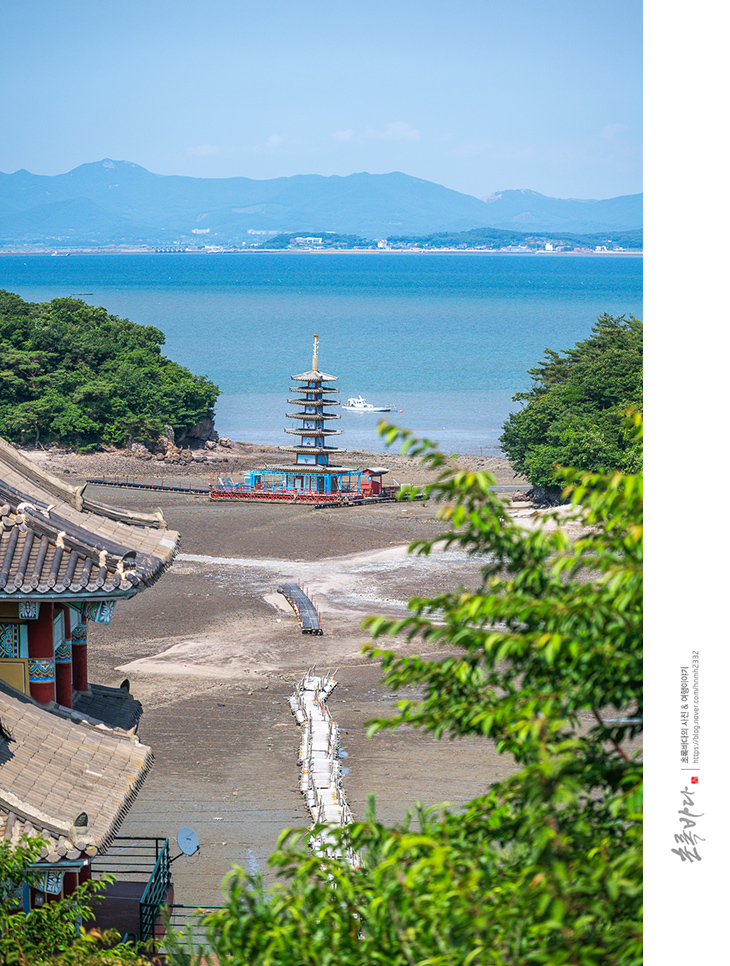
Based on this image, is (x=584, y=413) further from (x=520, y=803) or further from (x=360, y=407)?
(x=520, y=803)

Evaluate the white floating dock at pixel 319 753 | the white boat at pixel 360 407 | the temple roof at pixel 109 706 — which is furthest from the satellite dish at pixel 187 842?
the white boat at pixel 360 407

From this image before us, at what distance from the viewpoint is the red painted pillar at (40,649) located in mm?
12359


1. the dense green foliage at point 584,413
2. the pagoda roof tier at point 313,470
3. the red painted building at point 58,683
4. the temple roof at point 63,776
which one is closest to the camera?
the temple roof at point 63,776

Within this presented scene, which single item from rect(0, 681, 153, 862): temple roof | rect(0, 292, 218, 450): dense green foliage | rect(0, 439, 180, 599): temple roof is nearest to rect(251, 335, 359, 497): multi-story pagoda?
rect(0, 292, 218, 450): dense green foliage

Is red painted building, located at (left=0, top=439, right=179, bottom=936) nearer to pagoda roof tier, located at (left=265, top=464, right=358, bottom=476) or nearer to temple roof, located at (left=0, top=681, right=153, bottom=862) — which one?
temple roof, located at (left=0, top=681, right=153, bottom=862)

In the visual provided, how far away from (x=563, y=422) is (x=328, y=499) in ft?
46.5

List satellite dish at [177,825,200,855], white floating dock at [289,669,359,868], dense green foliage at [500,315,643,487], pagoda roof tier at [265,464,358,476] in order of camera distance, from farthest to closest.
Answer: pagoda roof tier at [265,464,358,476] → dense green foliage at [500,315,643,487] → white floating dock at [289,669,359,868] → satellite dish at [177,825,200,855]

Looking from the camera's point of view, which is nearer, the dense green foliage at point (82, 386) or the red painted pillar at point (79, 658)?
the red painted pillar at point (79, 658)

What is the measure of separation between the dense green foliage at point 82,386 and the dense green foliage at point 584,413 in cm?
2525

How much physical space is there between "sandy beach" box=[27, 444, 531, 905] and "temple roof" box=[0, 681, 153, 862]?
6.52 meters

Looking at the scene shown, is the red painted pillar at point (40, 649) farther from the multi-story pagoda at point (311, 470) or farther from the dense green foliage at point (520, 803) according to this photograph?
the multi-story pagoda at point (311, 470)

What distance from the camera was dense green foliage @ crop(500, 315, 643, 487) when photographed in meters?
55.3

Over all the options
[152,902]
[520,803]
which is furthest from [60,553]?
[520,803]

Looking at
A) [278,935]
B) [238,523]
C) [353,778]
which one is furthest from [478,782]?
[238,523]
